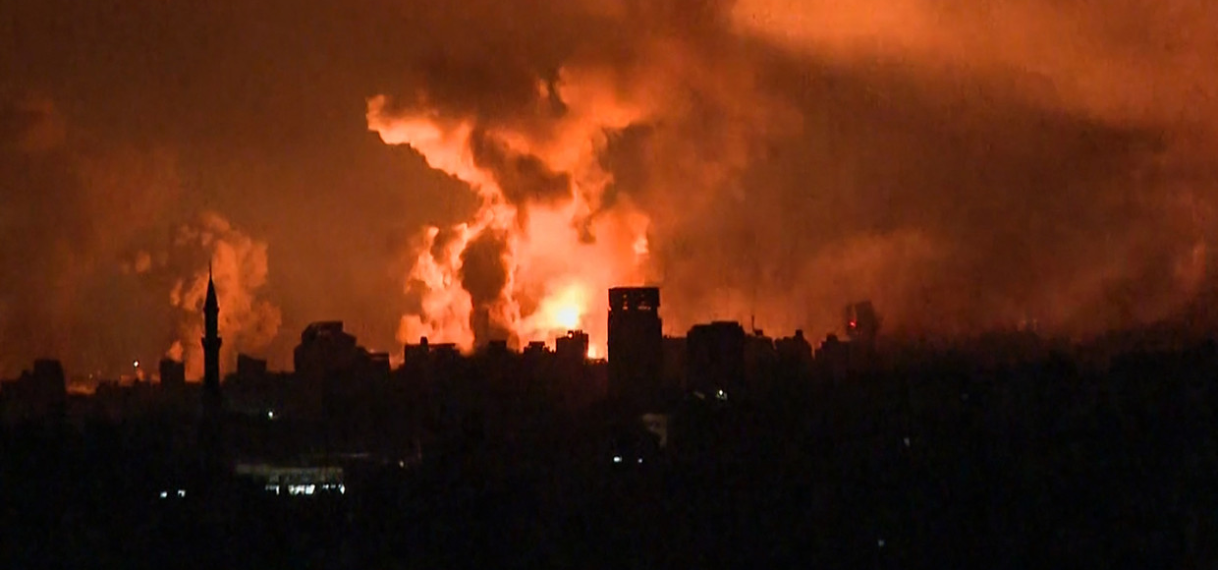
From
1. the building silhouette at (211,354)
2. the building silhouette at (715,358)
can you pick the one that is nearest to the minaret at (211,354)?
the building silhouette at (211,354)

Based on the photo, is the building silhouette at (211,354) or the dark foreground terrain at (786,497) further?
the building silhouette at (211,354)

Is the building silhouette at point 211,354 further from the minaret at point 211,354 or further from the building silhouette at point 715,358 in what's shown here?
the building silhouette at point 715,358

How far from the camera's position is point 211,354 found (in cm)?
5756

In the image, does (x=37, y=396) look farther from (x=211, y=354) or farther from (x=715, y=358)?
(x=715, y=358)

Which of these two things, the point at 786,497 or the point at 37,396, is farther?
the point at 37,396

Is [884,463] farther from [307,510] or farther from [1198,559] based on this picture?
[307,510]

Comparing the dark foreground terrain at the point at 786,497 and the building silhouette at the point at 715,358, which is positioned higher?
the building silhouette at the point at 715,358

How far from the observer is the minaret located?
184 ft

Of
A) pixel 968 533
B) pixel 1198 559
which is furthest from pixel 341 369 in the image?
pixel 1198 559

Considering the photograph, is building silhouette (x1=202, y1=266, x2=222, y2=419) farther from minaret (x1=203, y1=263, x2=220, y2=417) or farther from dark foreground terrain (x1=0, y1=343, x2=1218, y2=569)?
dark foreground terrain (x1=0, y1=343, x2=1218, y2=569)

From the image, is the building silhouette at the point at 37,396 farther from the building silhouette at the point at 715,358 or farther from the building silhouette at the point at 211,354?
the building silhouette at the point at 715,358

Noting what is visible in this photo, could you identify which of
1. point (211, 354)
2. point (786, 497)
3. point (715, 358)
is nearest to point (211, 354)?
point (211, 354)

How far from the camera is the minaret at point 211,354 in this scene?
5616cm

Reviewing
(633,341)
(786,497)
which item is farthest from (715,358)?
(786,497)
